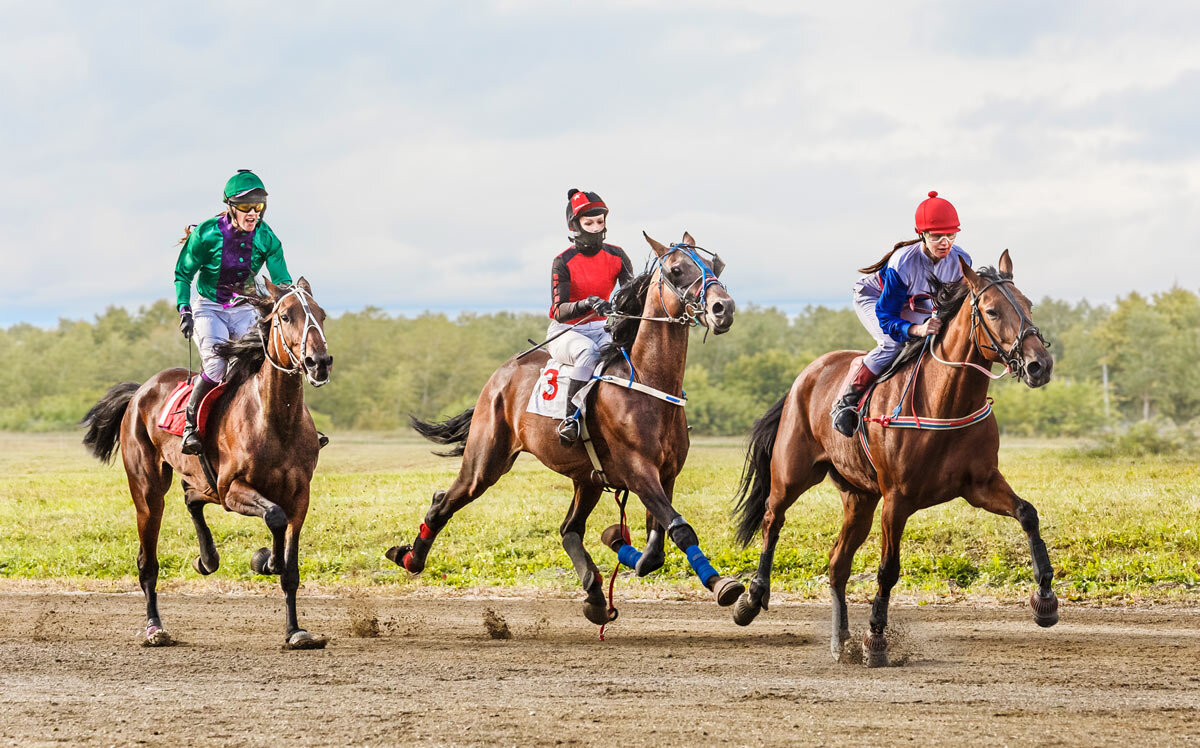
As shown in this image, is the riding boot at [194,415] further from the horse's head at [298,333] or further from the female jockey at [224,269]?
the horse's head at [298,333]

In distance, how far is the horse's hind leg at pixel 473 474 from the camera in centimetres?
927

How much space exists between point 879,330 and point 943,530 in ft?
16.1

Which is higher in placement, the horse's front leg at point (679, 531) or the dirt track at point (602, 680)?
the horse's front leg at point (679, 531)

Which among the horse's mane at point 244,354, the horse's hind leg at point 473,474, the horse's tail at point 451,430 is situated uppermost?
the horse's mane at point 244,354

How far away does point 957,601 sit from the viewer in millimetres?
10344

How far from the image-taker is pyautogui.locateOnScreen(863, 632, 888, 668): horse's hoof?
754 cm

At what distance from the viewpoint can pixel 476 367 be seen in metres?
39.0

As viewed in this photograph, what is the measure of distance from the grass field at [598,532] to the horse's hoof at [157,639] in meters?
3.47

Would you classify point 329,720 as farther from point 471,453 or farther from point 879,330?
point 879,330

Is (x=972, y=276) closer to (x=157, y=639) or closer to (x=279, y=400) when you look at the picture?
(x=279, y=400)

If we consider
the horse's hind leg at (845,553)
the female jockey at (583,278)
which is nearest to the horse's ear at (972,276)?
the horse's hind leg at (845,553)

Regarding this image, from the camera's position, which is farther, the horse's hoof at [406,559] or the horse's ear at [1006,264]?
the horse's hoof at [406,559]

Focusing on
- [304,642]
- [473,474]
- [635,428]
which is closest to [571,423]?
[635,428]

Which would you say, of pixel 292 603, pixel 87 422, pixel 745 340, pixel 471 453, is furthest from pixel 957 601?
pixel 745 340
